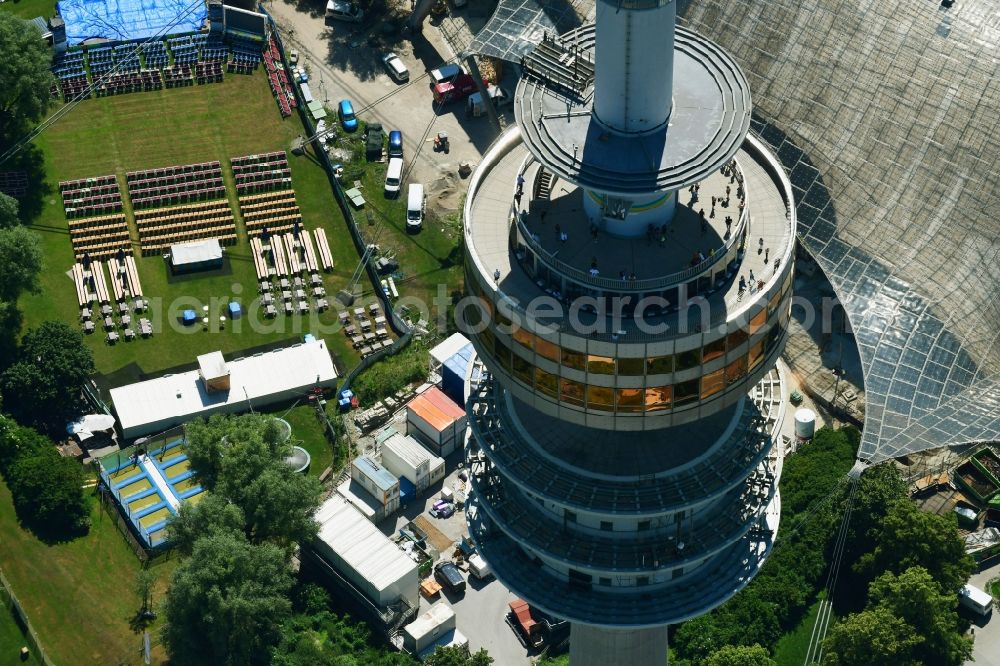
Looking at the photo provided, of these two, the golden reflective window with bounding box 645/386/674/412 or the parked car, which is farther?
the parked car

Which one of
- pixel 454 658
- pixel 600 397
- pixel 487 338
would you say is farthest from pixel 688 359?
pixel 454 658

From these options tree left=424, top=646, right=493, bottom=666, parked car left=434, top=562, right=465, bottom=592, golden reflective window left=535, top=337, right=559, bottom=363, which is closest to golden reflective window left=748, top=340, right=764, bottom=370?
golden reflective window left=535, top=337, right=559, bottom=363

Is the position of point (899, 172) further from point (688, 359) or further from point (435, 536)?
point (688, 359)

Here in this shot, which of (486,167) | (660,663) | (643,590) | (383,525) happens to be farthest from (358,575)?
(486,167)

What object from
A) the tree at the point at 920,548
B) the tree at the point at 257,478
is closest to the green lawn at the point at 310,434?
the tree at the point at 257,478

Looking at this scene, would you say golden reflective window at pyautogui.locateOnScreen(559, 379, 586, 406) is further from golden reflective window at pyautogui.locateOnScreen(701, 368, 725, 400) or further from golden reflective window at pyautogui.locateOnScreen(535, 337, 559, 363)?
golden reflective window at pyautogui.locateOnScreen(701, 368, 725, 400)

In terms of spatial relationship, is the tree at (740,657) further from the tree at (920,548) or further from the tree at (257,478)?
the tree at (257,478)
